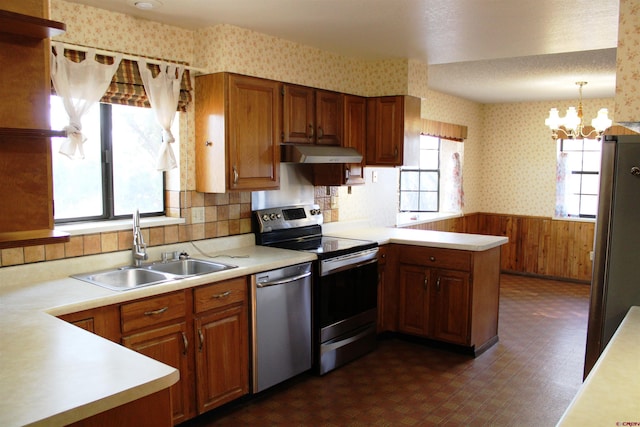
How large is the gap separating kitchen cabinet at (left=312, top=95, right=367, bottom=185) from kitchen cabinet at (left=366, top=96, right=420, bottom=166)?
0.07 metres

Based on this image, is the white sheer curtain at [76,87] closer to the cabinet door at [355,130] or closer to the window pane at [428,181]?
the cabinet door at [355,130]

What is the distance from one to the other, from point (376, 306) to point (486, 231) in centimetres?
419

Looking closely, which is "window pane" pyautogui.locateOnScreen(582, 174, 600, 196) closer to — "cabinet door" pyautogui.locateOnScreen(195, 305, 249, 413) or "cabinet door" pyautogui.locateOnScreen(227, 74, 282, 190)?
"cabinet door" pyautogui.locateOnScreen(227, 74, 282, 190)

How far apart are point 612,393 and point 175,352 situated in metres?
2.16

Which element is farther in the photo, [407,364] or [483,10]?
[407,364]

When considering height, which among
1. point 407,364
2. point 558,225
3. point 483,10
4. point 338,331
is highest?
point 483,10

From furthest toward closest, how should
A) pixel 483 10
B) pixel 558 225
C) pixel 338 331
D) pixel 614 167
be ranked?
1. pixel 558 225
2. pixel 338 331
3. pixel 483 10
4. pixel 614 167

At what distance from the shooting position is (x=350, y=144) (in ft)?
15.1

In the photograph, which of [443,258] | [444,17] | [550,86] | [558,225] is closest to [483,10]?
[444,17]

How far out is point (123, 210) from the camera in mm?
3438

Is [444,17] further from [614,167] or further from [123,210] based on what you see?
[123,210]

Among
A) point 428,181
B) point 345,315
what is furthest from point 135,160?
point 428,181

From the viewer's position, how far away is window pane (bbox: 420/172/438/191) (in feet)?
23.4

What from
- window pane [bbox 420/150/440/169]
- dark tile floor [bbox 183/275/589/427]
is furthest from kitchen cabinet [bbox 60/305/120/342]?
window pane [bbox 420/150/440/169]
